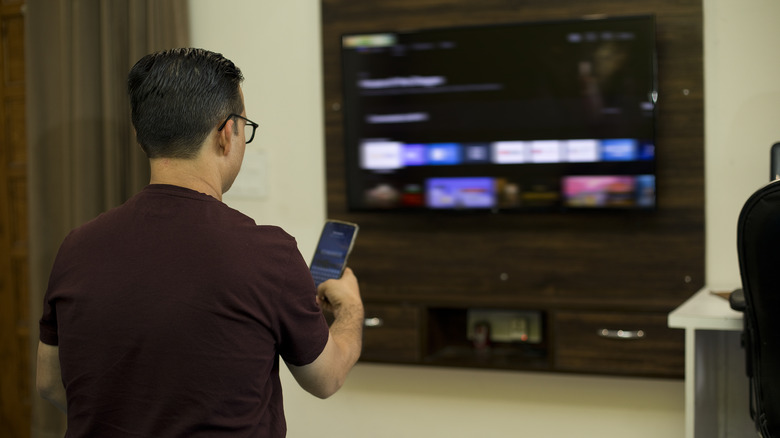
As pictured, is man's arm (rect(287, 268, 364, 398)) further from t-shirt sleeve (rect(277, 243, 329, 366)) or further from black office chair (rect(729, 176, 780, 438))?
black office chair (rect(729, 176, 780, 438))

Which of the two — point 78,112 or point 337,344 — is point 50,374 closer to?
point 337,344

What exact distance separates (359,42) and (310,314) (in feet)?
6.52

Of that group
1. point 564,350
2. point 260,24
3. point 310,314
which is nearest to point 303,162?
point 260,24

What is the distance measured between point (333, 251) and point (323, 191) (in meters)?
1.49

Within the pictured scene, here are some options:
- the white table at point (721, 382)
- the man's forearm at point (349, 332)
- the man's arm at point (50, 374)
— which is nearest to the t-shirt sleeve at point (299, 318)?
the man's forearm at point (349, 332)

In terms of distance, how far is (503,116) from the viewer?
118 inches

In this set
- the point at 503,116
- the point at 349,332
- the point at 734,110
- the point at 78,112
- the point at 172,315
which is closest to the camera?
the point at 172,315

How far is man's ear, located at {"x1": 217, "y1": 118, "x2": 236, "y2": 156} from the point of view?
1408mm

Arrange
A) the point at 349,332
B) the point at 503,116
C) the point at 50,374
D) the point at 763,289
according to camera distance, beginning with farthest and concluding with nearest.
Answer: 1. the point at 503,116
2. the point at 763,289
3. the point at 349,332
4. the point at 50,374

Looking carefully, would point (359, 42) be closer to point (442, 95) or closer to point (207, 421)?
point (442, 95)

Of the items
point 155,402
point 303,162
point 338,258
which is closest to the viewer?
point 155,402

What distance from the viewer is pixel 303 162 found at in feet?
11.1

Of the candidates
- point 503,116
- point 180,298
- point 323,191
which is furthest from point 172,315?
point 323,191

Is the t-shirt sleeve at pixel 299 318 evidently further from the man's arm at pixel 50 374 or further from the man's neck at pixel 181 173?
the man's arm at pixel 50 374
